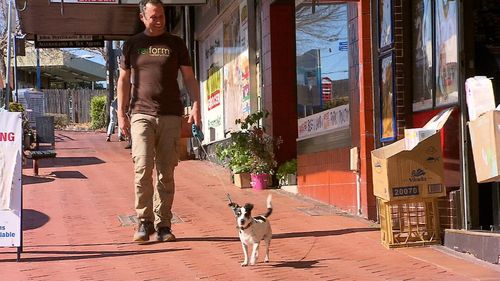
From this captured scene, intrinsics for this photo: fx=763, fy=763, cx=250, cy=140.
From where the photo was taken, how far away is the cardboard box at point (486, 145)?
5480mm

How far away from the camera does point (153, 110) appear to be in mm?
6766

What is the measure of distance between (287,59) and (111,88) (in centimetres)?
1801

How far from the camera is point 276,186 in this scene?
37.2 feet

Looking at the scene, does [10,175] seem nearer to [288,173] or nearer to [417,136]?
[417,136]

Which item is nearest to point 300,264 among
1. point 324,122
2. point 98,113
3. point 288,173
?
point 324,122

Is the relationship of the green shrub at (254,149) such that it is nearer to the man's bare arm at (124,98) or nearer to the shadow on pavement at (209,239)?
the shadow on pavement at (209,239)

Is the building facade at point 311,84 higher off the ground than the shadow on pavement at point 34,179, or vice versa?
the building facade at point 311,84

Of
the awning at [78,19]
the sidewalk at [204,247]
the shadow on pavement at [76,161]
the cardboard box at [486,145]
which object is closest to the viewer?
the cardboard box at [486,145]

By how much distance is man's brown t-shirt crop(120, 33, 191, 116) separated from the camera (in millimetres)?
6770

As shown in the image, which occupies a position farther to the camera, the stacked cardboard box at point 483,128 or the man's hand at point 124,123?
the man's hand at point 124,123

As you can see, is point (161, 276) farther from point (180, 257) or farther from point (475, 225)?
point (475, 225)

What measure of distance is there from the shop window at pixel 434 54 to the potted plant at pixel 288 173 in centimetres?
374

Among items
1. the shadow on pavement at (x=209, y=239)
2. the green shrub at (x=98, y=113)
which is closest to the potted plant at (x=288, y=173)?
the shadow on pavement at (x=209, y=239)

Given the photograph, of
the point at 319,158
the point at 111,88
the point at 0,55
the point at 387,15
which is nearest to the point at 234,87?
the point at 319,158
